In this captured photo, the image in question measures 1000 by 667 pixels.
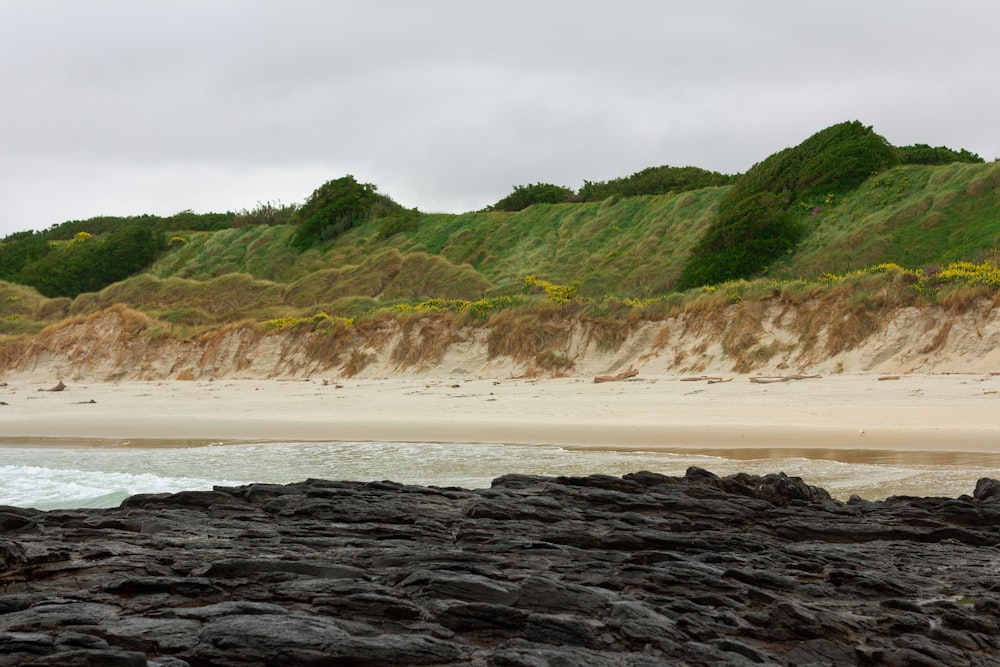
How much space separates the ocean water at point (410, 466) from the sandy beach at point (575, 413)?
2.77 ft

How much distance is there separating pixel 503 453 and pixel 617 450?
4.82 ft

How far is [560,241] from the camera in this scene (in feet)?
139

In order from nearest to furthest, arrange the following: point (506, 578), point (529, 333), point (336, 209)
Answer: point (506, 578), point (529, 333), point (336, 209)

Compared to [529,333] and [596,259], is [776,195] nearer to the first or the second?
[596,259]

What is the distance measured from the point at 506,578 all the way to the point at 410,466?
21.0ft

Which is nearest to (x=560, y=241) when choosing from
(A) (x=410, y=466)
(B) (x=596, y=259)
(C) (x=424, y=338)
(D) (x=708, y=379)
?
(B) (x=596, y=259)

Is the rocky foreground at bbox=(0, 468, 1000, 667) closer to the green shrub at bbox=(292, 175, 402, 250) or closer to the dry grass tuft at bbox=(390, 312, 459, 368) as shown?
the dry grass tuft at bbox=(390, 312, 459, 368)

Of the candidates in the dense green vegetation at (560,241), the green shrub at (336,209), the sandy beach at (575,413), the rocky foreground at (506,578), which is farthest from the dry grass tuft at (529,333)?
the green shrub at (336,209)

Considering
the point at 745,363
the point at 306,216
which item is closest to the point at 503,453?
the point at 745,363

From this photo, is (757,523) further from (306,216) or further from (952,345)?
(306,216)

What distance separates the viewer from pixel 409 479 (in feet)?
32.4

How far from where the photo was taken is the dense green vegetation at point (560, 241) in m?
30.6

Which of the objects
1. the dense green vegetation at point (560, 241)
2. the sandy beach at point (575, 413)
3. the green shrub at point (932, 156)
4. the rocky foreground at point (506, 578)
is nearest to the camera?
the rocky foreground at point (506, 578)

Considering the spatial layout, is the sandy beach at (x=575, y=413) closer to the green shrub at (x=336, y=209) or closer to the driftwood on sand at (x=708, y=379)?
the driftwood on sand at (x=708, y=379)
